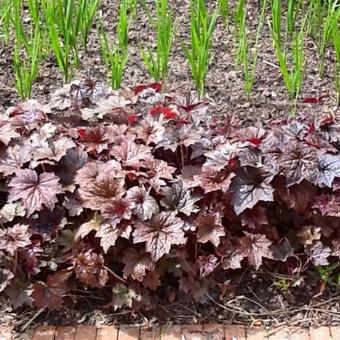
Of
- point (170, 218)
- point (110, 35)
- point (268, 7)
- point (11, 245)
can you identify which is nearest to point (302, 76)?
point (268, 7)

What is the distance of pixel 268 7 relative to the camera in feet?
14.4

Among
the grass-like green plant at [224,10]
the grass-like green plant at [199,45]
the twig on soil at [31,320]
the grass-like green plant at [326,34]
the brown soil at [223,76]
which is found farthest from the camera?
the grass-like green plant at [224,10]

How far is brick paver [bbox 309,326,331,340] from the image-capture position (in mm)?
2953

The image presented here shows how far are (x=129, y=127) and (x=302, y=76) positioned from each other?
107 cm

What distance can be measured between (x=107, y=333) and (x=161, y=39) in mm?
1251

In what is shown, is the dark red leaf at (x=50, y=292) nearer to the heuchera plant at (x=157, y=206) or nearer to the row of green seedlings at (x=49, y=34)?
the heuchera plant at (x=157, y=206)

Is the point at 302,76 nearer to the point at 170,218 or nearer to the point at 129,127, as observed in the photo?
the point at 129,127

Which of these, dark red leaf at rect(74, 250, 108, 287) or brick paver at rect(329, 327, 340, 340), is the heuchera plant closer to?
dark red leaf at rect(74, 250, 108, 287)

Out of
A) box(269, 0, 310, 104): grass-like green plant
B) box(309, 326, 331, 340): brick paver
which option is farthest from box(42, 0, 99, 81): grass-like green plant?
box(309, 326, 331, 340): brick paver

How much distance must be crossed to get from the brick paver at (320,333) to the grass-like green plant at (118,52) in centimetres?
132

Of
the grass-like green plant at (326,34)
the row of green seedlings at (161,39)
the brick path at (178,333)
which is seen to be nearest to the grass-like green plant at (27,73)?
the row of green seedlings at (161,39)

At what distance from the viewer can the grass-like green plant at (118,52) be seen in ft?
11.7

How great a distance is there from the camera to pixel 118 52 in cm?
392

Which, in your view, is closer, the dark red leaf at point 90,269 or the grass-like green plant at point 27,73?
the dark red leaf at point 90,269
